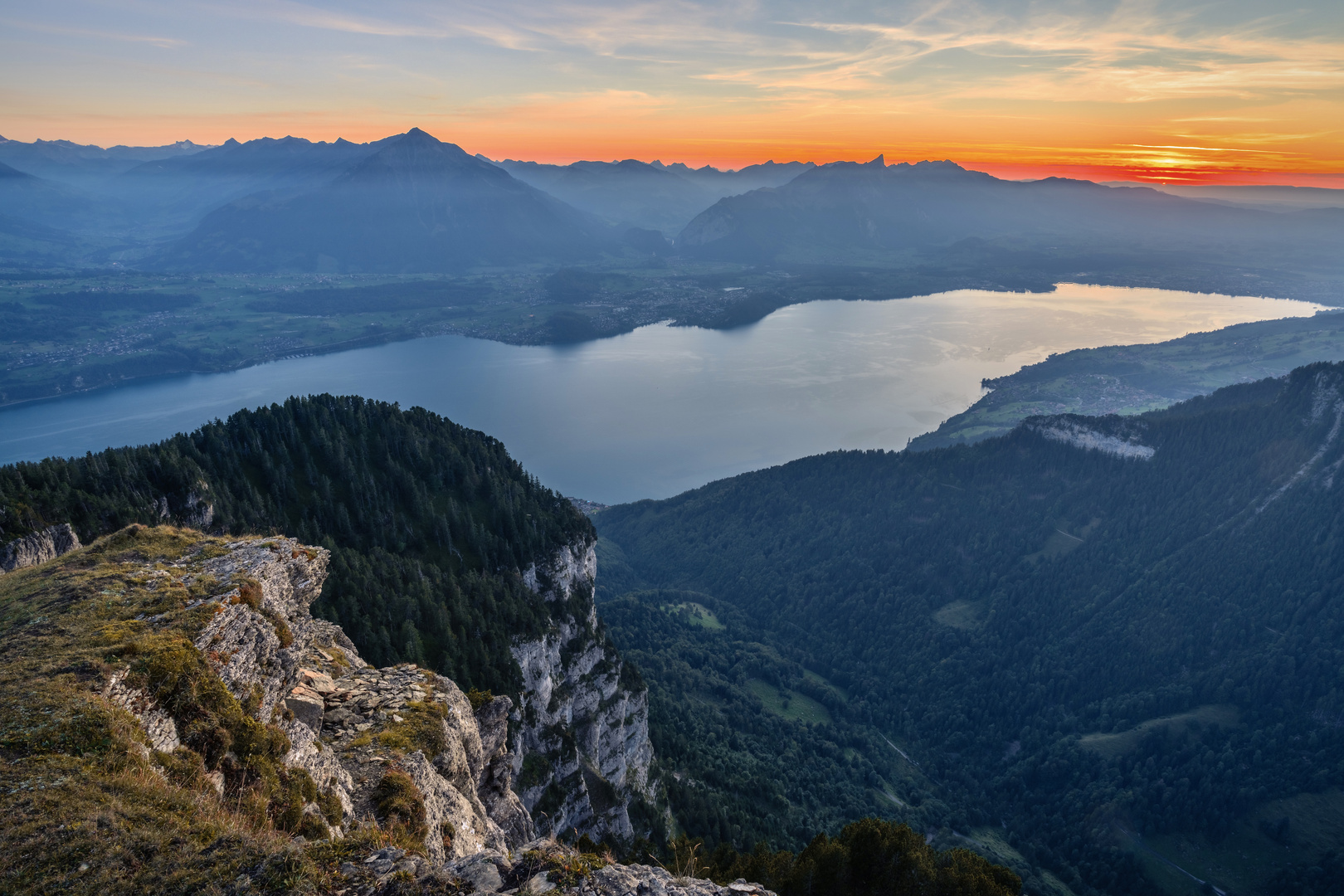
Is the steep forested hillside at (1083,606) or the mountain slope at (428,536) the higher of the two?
the mountain slope at (428,536)

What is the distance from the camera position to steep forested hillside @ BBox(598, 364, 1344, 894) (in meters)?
78.2

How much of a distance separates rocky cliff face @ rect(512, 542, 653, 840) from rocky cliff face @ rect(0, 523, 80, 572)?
1069 inches

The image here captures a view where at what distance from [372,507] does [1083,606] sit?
11263cm

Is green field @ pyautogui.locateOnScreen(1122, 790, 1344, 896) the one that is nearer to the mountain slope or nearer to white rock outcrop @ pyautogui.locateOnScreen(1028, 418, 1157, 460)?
the mountain slope

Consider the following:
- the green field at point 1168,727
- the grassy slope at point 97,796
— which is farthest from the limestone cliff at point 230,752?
the green field at point 1168,727

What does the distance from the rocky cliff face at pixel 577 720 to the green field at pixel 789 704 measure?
37.3 meters

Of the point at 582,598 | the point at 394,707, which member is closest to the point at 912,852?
the point at 394,707

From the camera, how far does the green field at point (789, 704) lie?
317ft

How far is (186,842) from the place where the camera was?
11734 mm

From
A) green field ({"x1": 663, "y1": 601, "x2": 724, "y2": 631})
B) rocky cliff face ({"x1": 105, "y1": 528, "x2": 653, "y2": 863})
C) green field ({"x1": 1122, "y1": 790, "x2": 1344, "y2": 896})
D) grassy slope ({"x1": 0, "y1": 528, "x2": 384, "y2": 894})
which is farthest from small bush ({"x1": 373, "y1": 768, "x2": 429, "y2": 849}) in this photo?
green field ({"x1": 663, "y1": 601, "x2": 724, "y2": 631})

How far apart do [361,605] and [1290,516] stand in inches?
5352

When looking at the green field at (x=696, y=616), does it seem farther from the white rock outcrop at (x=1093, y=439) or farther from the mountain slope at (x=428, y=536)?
the white rock outcrop at (x=1093, y=439)

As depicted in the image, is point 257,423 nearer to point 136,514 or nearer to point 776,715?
point 136,514

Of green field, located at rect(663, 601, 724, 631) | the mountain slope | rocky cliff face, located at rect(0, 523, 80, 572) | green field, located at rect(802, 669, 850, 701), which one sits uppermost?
rocky cliff face, located at rect(0, 523, 80, 572)
